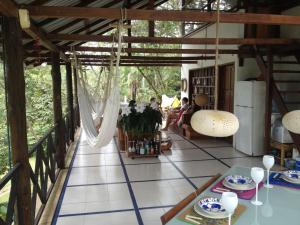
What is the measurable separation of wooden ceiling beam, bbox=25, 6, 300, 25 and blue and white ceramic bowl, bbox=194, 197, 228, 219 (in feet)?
5.15

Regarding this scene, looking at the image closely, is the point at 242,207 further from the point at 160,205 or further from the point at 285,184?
the point at 160,205

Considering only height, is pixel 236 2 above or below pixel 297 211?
above

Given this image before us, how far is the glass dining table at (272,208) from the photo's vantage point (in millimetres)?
1405

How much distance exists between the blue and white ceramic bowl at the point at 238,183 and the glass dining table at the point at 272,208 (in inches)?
3.1

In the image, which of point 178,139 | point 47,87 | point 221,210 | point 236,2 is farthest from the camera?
point 47,87

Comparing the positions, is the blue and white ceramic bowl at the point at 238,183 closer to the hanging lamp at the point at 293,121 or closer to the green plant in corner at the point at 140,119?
the hanging lamp at the point at 293,121

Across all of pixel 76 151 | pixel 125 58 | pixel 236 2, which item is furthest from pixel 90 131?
pixel 236 2

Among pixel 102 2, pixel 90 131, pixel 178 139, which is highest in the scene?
pixel 102 2

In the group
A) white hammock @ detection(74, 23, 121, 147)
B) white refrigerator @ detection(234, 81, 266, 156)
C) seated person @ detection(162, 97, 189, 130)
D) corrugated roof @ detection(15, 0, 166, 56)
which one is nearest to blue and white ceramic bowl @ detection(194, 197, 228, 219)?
white hammock @ detection(74, 23, 121, 147)

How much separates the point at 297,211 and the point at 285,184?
0.42 metres

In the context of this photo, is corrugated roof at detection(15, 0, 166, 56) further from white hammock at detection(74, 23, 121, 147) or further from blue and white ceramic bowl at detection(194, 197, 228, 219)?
blue and white ceramic bowl at detection(194, 197, 228, 219)

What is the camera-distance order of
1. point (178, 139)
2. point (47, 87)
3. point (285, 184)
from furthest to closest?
point (47, 87) → point (178, 139) → point (285, 184)

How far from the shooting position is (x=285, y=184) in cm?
192

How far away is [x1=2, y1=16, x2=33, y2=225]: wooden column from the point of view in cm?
204
